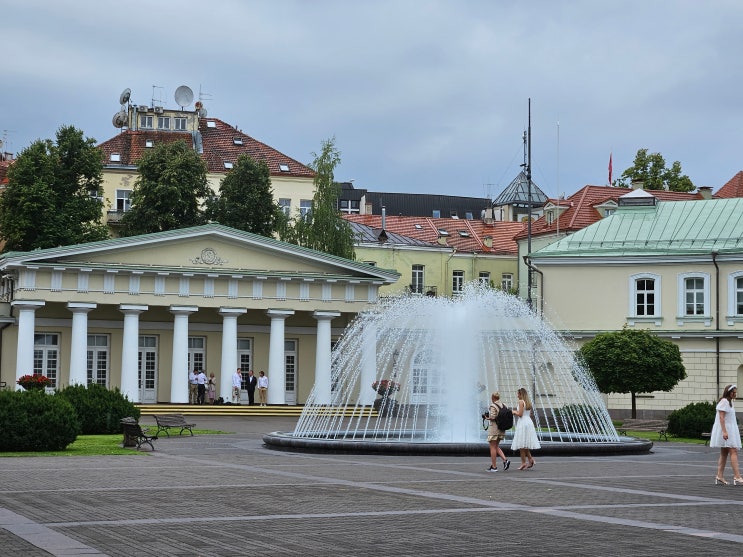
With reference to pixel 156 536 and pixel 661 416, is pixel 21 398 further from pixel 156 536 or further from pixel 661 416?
pixel 661 416

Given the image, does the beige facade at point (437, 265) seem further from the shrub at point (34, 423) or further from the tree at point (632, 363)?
the shrub at point (34, 423)

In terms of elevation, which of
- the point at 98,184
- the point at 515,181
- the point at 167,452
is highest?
the point at 515,181

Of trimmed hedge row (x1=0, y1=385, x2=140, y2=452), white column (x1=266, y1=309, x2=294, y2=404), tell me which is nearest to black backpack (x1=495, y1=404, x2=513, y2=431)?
trimmed hedge row (x1=0, y1=385, x2=140, y2=452)

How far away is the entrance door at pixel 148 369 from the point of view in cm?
5997

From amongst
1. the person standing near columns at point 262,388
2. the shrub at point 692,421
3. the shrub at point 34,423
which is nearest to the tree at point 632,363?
the shrub at point 692,421

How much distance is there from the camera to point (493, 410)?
86.7ft

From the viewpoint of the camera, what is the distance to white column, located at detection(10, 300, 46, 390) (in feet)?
179

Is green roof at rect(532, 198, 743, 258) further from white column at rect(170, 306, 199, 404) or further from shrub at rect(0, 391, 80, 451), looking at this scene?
shrub at rect(0, 391, 80, 451)

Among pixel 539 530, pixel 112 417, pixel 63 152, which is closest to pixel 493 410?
pixel 539 530

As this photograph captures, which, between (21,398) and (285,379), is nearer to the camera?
(21,398)

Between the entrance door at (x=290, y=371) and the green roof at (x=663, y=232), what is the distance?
1323 centimetres

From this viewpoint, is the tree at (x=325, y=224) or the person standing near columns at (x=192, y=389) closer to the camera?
the person standing near columns at (x=192, y=389)

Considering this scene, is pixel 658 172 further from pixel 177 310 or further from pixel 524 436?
pixel 524 436

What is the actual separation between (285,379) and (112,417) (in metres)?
23.6
